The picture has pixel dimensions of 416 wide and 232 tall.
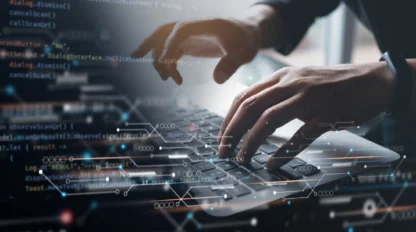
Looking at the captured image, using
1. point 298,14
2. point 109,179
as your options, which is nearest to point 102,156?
point 109,179

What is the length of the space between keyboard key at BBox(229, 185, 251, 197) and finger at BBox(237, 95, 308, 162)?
6 centimetres

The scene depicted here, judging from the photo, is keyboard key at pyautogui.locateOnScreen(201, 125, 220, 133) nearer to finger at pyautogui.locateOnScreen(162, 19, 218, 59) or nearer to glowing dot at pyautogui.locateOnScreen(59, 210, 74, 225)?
finger at pyautogui.locateOnScreen(162, 19, 218, 59)

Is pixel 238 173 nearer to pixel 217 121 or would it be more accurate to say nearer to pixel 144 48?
pixel 217 121

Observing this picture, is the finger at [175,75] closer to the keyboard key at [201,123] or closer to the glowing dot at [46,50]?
the keyboard key at [201,123]

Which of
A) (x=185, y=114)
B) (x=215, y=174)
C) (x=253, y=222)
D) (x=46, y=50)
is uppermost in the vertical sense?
(x=46, y=50)

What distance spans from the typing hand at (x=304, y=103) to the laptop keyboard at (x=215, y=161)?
0.05ft

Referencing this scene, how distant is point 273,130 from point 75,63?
1.29ft

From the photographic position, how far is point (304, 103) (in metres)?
0.75

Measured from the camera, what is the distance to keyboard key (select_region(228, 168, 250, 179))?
71 centimetres

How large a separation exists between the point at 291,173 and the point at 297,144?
6 cm

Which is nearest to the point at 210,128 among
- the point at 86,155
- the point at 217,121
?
the point at 217,121

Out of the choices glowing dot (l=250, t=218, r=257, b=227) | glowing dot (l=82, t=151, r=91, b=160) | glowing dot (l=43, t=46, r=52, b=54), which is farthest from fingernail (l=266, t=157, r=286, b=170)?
glowing dot (l=43, t=46, r=52, b=54)

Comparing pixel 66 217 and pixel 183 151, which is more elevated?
pixel 183 151

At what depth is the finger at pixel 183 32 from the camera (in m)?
0.72
